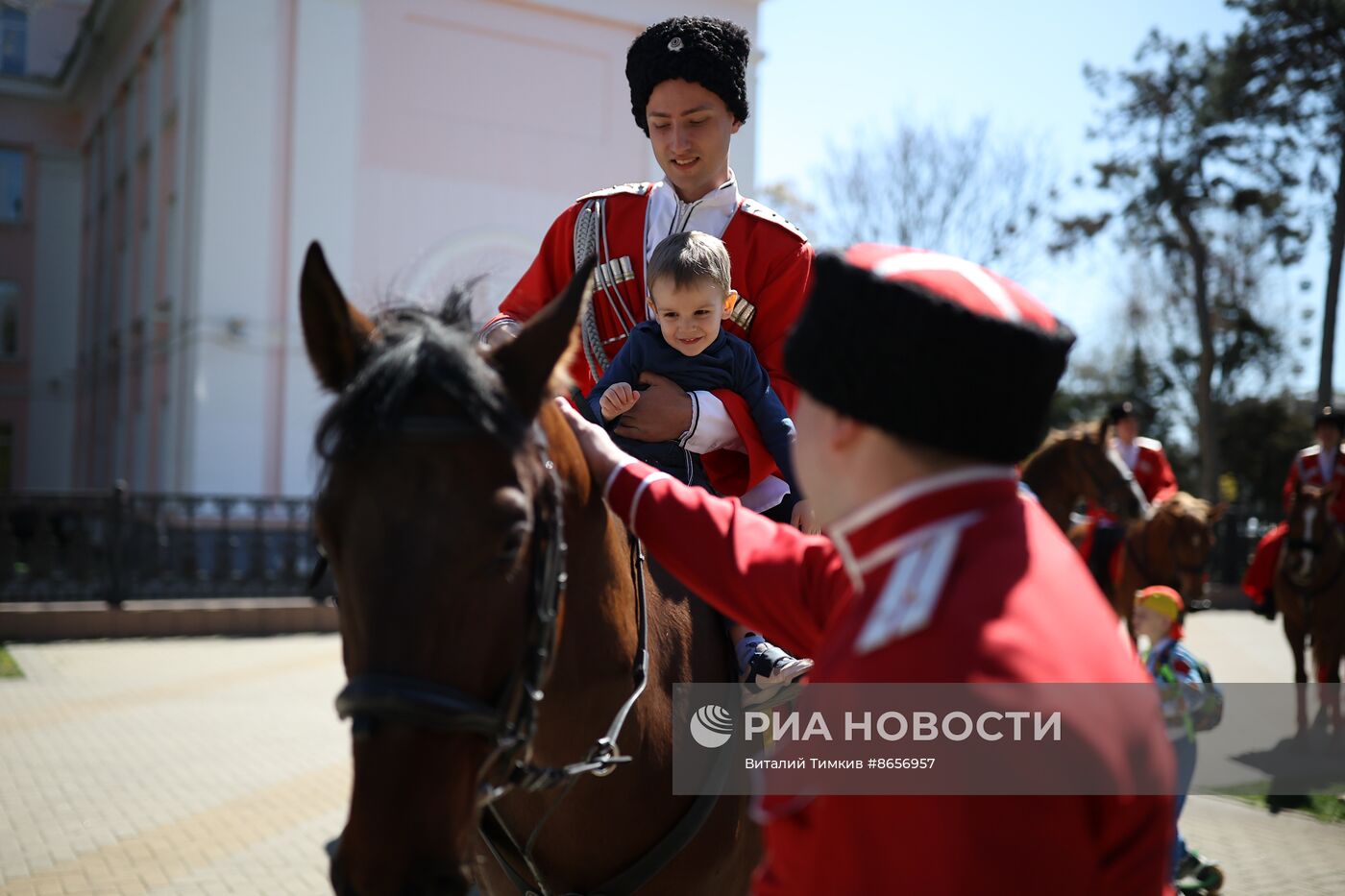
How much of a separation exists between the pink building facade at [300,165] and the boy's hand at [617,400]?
12.7m

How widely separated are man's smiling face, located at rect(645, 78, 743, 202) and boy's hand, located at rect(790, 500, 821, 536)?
3.36 feet

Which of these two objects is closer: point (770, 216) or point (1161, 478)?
point (770, 216)

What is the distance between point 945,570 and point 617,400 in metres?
1.53

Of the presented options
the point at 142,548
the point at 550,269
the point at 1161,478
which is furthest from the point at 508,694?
the point at 142,548

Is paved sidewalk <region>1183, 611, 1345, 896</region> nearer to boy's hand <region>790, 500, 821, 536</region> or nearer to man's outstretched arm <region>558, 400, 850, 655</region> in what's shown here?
boy's hand <region>790, 500, 821, 536</region>

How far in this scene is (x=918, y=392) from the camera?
4.55 feet

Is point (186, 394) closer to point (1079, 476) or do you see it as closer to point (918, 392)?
point (1079, 476)

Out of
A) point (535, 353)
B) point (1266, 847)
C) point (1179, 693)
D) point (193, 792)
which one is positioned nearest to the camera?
point (535, 353)

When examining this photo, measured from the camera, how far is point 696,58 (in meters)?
3.12

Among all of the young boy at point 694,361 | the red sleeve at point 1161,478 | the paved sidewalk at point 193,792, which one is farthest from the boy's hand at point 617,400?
the red sleeve at point 1161,478

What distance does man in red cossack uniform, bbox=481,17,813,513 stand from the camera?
123 inches

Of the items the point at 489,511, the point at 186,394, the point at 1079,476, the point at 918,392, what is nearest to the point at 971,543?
the point at 918,392

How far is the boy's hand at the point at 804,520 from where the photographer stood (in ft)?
8.82

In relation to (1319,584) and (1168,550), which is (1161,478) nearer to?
(1168,550)
